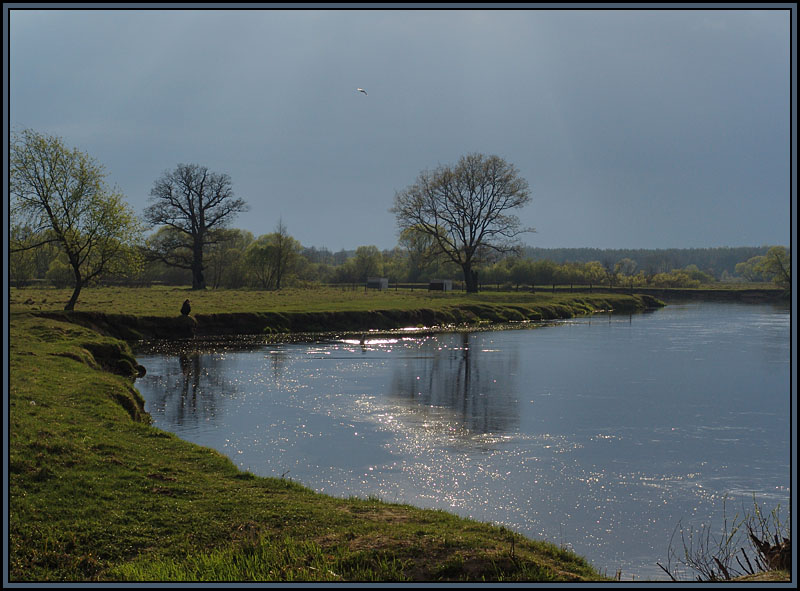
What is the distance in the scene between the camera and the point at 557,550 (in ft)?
28.5

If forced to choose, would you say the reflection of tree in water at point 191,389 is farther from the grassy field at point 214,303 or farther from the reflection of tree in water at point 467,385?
the grassy field at point 214,303

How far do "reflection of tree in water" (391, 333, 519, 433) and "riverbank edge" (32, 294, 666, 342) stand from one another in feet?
40.5

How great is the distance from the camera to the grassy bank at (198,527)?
7.46 meters

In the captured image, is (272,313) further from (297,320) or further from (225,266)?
(225,266)

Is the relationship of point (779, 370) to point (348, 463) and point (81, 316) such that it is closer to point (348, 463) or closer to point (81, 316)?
point (348, 463)

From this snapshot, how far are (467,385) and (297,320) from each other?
21657 mm

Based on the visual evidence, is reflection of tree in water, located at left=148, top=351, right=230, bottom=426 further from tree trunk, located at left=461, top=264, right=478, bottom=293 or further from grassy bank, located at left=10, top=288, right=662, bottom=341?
tree trunk, located at left=461, top=264, right=478, bottom=293

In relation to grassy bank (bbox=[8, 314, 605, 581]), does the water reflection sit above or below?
below

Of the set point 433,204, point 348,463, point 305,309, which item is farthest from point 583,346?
point 433,204

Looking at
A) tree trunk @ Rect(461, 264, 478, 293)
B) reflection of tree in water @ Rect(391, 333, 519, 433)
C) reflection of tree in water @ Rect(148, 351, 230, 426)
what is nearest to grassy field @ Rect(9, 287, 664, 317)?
tree trunk @ Rect(461, 264, 478, 293)

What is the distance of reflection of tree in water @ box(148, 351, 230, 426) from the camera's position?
1906 cm

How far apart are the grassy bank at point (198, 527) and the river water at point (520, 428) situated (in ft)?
5.73

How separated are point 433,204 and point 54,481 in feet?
217

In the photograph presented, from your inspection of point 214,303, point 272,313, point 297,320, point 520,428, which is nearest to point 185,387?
point 520,428
